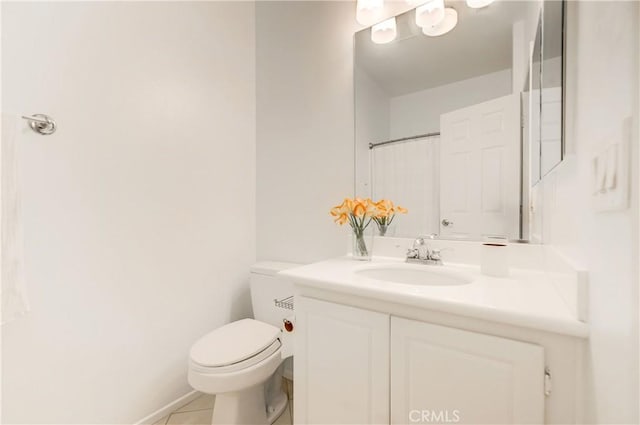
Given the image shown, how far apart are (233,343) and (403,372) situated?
756 mm

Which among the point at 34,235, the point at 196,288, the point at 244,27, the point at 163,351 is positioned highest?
the point at 244,27

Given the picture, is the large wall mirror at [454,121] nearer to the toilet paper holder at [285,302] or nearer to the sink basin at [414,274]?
the sink basin at [414,274]

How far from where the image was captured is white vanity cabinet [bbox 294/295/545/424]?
65cm

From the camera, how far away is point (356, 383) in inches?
34.1

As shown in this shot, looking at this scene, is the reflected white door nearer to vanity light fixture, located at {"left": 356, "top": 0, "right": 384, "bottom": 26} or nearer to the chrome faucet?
the chrome faucet

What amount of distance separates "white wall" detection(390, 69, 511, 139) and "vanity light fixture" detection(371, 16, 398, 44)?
11.9 inches

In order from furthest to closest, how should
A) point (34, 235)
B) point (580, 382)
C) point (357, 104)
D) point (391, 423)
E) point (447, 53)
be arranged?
point (357, 104), point (447, 53), point (34, 235), point (391, 423), point (580, 382)

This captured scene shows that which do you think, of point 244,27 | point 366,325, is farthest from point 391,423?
point 244,27

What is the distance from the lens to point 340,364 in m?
0.90

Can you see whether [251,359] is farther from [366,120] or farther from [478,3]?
[478,3]

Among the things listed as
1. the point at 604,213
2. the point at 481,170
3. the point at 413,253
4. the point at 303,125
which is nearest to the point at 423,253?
the point at 413,253

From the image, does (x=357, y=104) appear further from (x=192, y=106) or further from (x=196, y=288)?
(x=196, y=288)

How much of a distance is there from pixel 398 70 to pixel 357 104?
0.80 ft

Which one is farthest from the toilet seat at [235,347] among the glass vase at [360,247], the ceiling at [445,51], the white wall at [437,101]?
the ceiling at [445,51]
